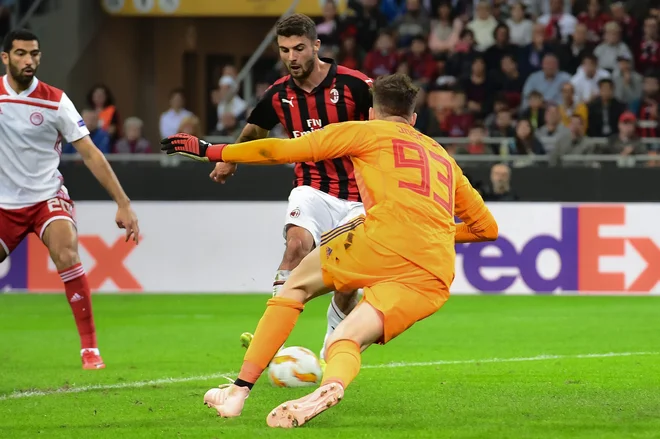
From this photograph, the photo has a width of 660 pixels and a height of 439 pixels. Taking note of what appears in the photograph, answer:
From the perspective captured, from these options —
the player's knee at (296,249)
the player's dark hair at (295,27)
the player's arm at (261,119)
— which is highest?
the player's dark hair at (295,27)

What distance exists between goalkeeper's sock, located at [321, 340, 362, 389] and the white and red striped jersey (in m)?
3.39

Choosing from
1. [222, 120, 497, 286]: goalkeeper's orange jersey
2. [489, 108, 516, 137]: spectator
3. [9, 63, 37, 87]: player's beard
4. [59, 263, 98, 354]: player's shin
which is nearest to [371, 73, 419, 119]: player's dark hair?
[222, 120, 497, 286]: goalkeeper's orange jersey

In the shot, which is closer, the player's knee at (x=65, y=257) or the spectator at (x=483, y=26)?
the player's knee at (x=65, y=257)

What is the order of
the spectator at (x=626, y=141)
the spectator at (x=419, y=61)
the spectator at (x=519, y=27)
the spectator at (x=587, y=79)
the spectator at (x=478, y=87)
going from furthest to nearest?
the spectator at (x=519, y=27) < the spectator at (x=419, y=61) < the spectator at (x=478, y=87) < the spectator at (x=587, y=79) < the spectator at (x=626, y=141)

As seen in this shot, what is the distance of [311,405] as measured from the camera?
5.44m

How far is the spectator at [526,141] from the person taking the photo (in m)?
15.9

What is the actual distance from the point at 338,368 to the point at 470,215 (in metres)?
1.22

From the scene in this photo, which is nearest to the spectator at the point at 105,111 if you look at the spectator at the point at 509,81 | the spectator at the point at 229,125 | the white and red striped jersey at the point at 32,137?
the spectator at the point at 229,125

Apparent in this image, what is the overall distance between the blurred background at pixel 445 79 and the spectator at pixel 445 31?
0.07 ft

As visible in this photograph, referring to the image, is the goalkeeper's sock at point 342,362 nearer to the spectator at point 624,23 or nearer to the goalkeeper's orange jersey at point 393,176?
the goalkeeper's orange jersey at point 393,176

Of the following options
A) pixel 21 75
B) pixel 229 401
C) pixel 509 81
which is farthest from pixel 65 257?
pixel 509 81

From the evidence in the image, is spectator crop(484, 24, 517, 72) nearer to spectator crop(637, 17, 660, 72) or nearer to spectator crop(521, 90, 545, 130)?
spectator crop(521, 90, 545, 130)

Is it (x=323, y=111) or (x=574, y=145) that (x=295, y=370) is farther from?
(x=574, y=145)

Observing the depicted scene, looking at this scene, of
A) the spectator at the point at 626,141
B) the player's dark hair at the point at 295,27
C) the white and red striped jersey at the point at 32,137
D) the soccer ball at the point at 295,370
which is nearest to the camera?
the soccer ball at the point at 295,370
